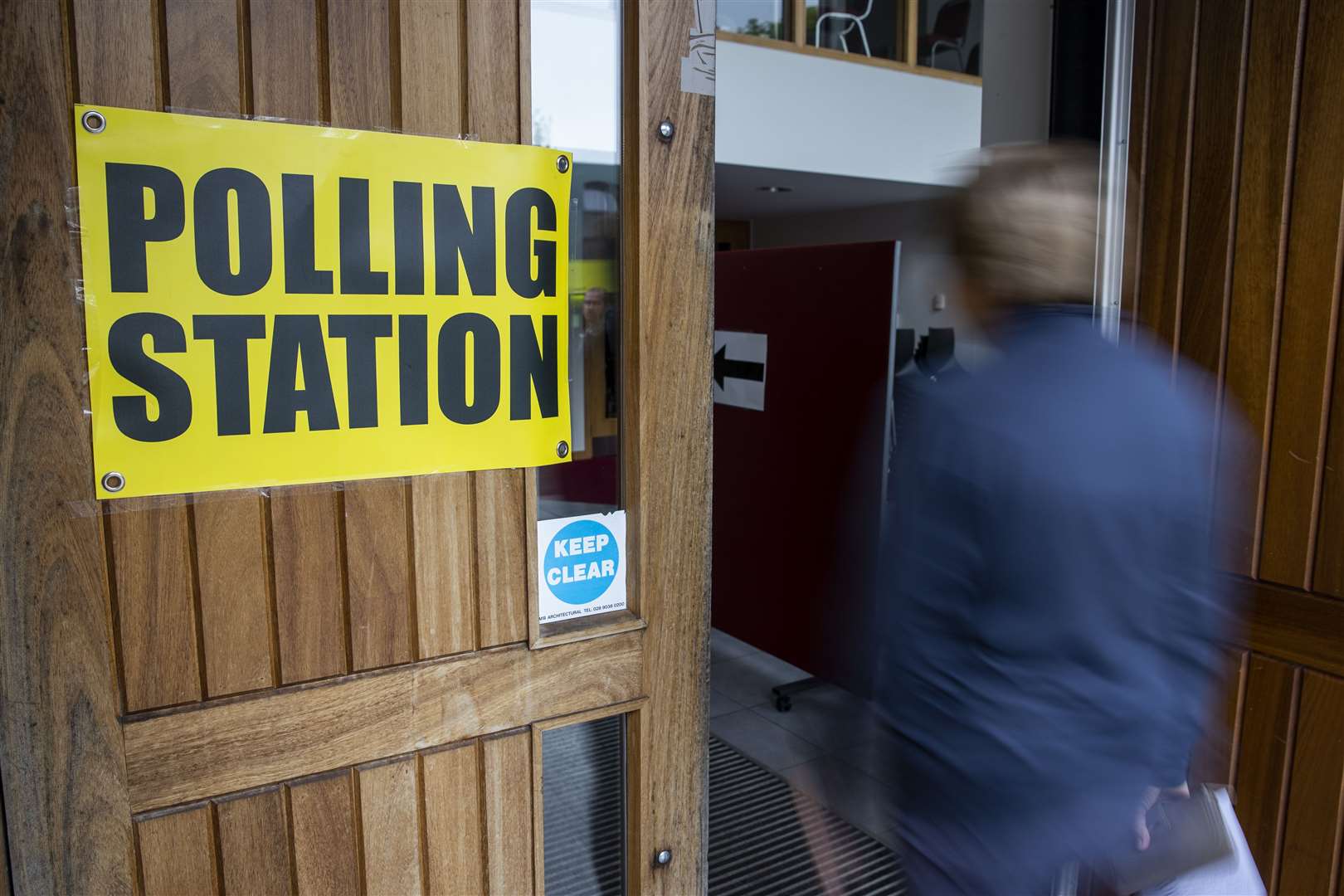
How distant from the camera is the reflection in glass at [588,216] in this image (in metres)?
1.27

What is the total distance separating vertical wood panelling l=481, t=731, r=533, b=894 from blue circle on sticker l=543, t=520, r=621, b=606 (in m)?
0.21

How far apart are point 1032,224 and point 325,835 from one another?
122 centimetres

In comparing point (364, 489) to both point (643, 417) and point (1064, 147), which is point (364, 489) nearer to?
point (643, 417)

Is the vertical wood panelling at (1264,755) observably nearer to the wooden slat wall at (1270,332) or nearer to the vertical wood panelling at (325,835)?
the wooden slat wall at (1270,332)

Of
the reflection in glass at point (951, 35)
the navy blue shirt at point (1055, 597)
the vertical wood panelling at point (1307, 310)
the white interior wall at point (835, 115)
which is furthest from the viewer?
the reflection in glass at point (951, 35)

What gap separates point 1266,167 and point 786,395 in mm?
2227

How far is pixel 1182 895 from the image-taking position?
1.24 meters

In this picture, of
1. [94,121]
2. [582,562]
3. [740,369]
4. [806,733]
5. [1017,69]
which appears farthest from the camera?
[740,369]

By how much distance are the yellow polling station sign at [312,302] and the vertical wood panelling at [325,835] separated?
0.41m

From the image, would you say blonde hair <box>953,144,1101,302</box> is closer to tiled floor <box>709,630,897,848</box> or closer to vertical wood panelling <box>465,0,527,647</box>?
vertical wood panelling <box>465,0,527,647</box>

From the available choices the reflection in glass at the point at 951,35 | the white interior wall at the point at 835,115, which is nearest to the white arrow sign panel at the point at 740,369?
the white interior wall at the point at 835,115

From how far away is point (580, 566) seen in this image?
4.47 ft

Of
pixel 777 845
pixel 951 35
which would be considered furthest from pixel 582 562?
pixel 951 35

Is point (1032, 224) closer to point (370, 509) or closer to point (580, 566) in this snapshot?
point (580, 566)
